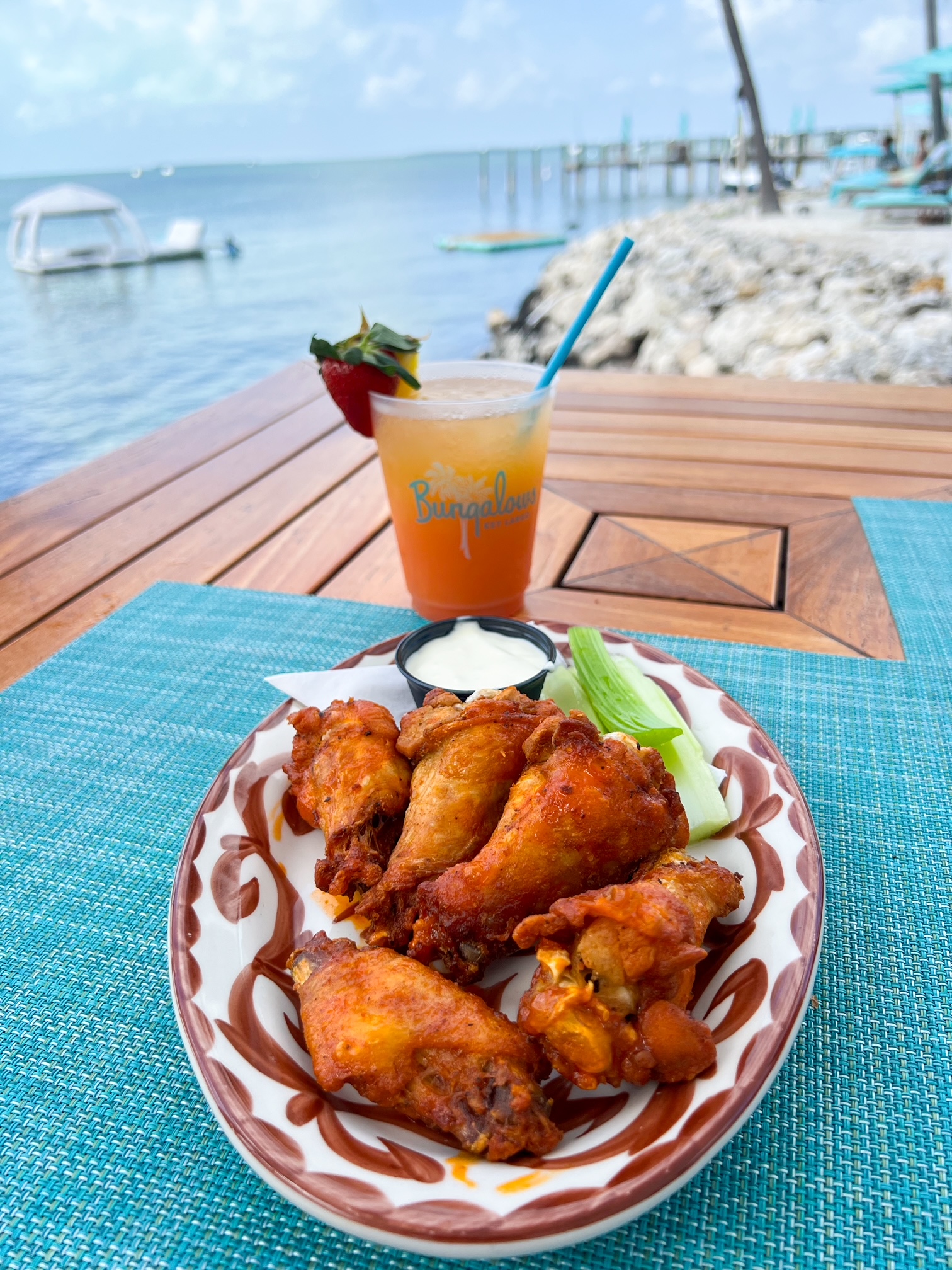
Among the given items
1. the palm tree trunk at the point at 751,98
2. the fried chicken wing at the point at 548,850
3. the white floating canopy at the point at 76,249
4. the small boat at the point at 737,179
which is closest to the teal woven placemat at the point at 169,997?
the fried chicken wing at the point at 548,850

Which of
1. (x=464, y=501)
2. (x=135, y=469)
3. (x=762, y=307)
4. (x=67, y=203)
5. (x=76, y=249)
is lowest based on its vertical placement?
(x=762, y=307)

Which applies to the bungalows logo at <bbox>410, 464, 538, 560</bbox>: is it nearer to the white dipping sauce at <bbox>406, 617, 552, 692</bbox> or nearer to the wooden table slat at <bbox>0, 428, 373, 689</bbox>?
the white dipping sauce at <bbox>406, 617, 552, 692</bbox>

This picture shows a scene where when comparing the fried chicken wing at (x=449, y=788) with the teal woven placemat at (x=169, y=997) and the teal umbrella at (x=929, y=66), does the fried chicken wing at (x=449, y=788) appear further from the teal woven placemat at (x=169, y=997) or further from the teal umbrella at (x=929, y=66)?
the teal umbrella at (x=929, y=66)

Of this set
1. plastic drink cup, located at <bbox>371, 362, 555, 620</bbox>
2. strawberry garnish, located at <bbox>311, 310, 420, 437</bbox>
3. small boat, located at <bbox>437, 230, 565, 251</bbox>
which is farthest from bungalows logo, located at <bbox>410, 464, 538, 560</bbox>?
small boat, located at <bbox>437, 230, 565, 251</bbox>

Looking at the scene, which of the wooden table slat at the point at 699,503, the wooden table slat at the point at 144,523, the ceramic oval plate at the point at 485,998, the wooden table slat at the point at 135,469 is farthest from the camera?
the wooden table slat at the point at 135,469

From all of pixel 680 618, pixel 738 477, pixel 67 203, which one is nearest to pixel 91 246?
pixel 67 203

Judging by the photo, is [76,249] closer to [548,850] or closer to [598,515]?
[598,515]
